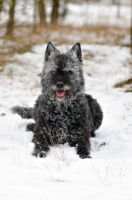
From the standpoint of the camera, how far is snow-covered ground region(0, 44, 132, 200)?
12.3 ft

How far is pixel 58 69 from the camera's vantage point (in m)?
5.72

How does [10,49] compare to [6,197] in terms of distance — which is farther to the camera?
[10,49]

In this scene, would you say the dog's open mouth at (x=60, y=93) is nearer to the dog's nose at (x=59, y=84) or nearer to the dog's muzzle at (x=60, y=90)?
the dog's muzzle at (x=60, y=90)

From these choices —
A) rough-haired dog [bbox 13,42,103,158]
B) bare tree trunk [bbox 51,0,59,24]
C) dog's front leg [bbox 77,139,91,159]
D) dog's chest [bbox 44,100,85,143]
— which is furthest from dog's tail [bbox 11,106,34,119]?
bare tree trunk [bbox 51,0,59,24]

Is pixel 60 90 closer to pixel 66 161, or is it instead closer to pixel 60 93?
pixel 60 93

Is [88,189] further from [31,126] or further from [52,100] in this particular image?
[31,126]

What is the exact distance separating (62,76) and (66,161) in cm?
158

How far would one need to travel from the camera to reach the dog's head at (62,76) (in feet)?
18.3

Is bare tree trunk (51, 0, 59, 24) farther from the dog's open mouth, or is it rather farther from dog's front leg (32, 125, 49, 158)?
dog's front leg (32, 125, 49, 158)

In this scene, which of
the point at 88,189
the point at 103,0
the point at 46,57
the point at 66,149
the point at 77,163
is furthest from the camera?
the point at 103,0

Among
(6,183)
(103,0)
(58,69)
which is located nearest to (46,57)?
(58,69)

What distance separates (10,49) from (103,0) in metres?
58.5

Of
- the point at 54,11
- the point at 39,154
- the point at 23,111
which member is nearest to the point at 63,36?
the point at 54,11

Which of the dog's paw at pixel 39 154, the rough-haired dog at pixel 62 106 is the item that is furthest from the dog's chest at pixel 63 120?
the dog's paw at pixel 39 154
